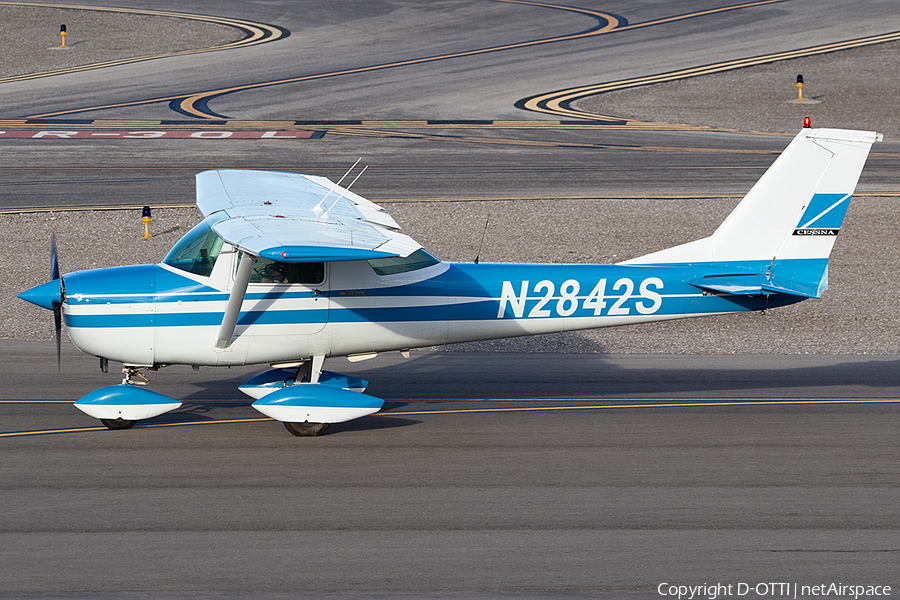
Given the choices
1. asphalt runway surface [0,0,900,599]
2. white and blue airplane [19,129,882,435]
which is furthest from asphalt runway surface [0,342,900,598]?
white and blue airplane [19,129,882,435]

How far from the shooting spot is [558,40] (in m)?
42.5

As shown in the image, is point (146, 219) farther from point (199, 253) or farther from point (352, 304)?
point (352, 304)

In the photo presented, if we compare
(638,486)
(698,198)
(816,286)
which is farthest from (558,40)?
(638,486)

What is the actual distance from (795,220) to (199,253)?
7.27 meters

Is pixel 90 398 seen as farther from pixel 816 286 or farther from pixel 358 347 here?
pixel 816 286

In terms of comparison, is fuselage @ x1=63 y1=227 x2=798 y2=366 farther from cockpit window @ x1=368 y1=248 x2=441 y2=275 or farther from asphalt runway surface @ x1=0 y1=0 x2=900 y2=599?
asphalt runway surface @ x1=0 y1=0 x2=900 y2=599

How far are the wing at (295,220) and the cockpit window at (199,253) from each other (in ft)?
0.95

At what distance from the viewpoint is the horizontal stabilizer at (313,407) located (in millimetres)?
11242

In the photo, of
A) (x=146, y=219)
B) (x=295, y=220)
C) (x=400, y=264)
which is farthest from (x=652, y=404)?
(x=146, y=219)

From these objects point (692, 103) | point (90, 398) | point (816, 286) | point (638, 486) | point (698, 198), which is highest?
point (692, 103)

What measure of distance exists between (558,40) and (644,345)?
29079 millimetres

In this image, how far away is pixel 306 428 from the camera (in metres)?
11.6

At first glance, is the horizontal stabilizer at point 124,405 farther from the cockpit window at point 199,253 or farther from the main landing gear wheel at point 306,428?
the cockpit window at point 199,253

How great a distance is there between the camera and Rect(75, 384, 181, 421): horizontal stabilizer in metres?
11.4
